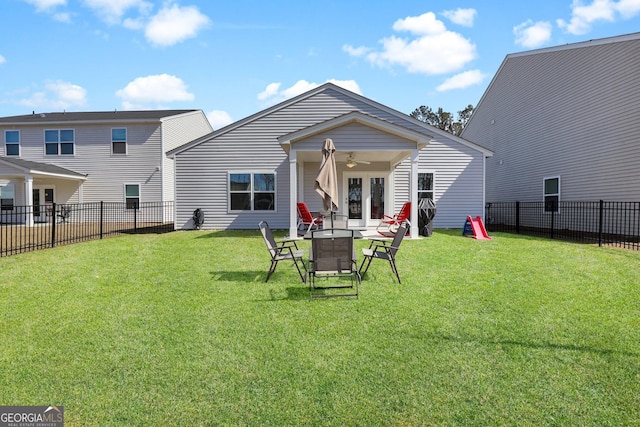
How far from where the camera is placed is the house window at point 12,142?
21.2 m

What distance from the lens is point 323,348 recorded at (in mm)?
3924

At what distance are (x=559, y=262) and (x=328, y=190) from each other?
5363mm

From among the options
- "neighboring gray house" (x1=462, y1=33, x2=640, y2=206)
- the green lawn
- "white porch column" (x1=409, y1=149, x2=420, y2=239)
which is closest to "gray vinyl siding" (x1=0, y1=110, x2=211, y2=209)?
the green lawn

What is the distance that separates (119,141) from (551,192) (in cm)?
2273

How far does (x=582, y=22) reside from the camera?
598 inches

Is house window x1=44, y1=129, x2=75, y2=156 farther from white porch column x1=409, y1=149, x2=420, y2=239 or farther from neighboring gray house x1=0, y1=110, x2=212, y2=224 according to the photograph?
white porch column x1=409, y1=149, x2=420, y2=239

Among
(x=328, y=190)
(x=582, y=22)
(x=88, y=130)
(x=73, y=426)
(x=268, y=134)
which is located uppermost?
(x=582, y=22)

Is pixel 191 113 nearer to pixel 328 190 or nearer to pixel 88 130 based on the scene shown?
pixel 88 130

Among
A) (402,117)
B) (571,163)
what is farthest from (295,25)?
(571,163)

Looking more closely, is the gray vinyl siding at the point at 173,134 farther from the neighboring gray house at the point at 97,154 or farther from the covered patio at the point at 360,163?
the covered patio at the point at 360,163

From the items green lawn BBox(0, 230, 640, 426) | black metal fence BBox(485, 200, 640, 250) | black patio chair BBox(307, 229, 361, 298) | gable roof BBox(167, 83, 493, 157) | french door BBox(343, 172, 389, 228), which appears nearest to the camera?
green lawn BBox(0, 230, 640, 426)

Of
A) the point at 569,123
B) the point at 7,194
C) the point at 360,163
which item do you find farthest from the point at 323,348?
the point at 7,194

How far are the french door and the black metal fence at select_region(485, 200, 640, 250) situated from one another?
227 inches

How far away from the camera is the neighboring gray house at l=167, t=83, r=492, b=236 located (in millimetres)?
14906
